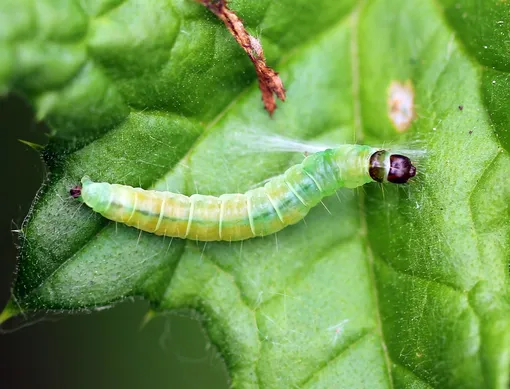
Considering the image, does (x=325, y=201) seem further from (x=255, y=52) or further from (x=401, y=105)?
(x=255, y=52)

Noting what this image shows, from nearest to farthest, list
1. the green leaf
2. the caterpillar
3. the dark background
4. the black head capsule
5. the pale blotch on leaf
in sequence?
1. the green leaf
2. the black head capsule
3. the caterpillar
4. the pale blotch on leaf
5. the dark background

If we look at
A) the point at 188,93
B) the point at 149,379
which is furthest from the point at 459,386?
the point at 149,379

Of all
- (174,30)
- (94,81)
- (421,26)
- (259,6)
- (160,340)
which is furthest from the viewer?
(160,340)

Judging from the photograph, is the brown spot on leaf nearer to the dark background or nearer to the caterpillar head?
the caterpillar head

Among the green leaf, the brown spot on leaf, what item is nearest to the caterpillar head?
the green leaf

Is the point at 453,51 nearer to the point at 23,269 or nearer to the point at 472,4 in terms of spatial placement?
the point at 472,4
